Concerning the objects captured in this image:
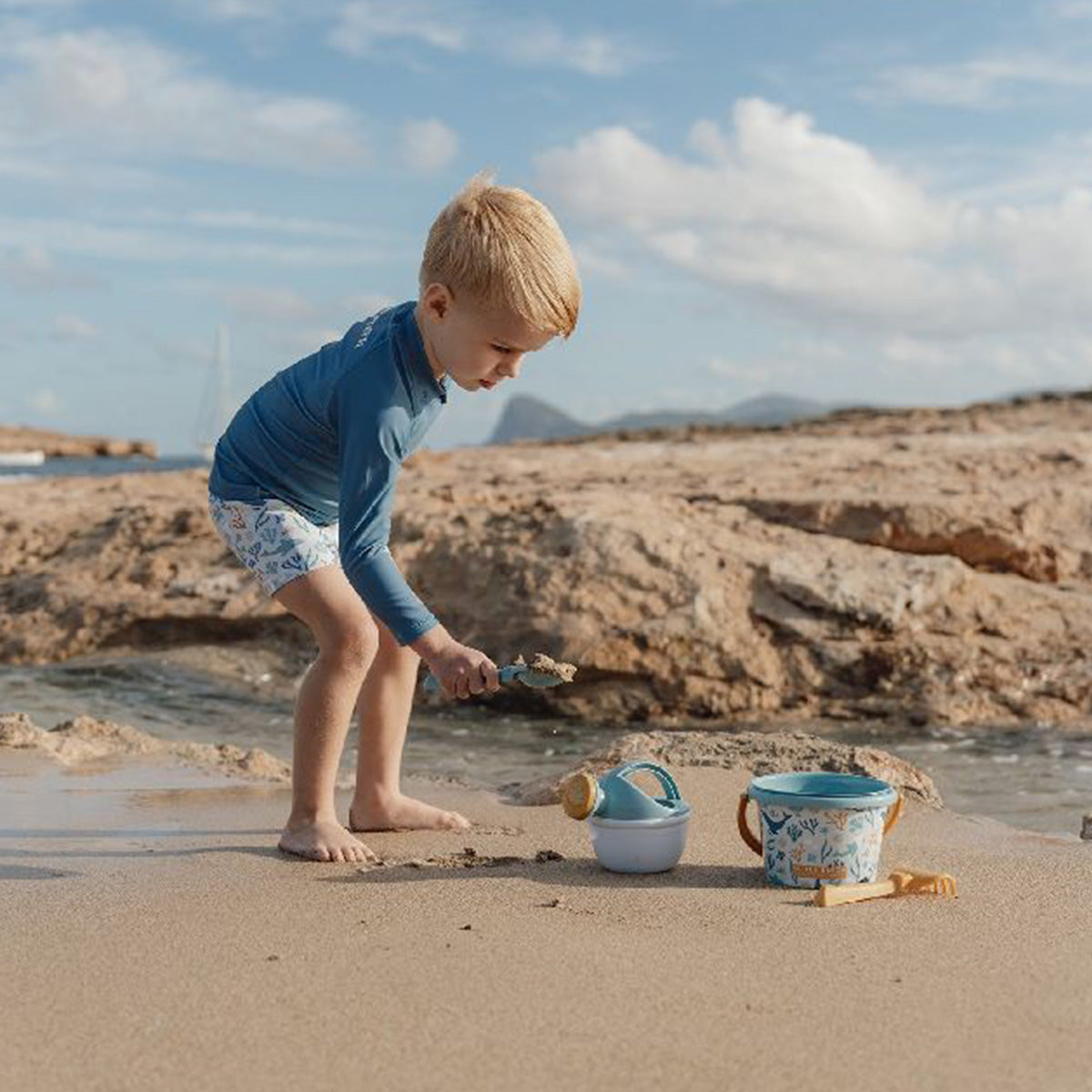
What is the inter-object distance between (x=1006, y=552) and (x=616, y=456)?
214 inches

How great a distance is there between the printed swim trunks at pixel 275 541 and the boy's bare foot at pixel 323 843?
0.55 m

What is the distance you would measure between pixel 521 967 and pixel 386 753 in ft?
4.38

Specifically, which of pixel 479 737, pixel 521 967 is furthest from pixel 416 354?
pixel 479 737

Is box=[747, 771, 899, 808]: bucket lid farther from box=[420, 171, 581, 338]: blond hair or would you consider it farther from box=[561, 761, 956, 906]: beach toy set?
box=[420, 171, 581, 338]: blond hair

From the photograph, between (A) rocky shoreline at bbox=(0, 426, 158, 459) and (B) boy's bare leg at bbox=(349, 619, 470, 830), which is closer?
(B) boy's bare leg at bbox=(349, 619, 470, 830)

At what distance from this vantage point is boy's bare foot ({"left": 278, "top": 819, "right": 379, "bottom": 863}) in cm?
332

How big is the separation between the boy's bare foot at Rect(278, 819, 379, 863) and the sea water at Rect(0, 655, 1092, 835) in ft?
3.29

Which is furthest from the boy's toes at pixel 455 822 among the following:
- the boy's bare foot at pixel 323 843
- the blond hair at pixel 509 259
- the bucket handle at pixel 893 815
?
the blond hair at pixel 509 259

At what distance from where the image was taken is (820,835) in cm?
302

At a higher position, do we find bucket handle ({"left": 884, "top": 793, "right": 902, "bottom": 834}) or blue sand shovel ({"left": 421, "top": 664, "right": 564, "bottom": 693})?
blue sand shovel ({"left": 421, "top": 664, "right": 564, "bottom": 693})

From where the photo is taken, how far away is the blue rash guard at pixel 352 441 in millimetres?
3168

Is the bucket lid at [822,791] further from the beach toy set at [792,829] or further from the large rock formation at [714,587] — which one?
the large rock formation at [714,587]

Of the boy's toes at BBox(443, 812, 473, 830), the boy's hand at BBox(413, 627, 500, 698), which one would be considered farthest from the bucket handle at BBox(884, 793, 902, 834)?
the boy's toes at BBox(443, 812, 473, 830)

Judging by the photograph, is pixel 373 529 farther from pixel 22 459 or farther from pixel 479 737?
pixel 22 459
